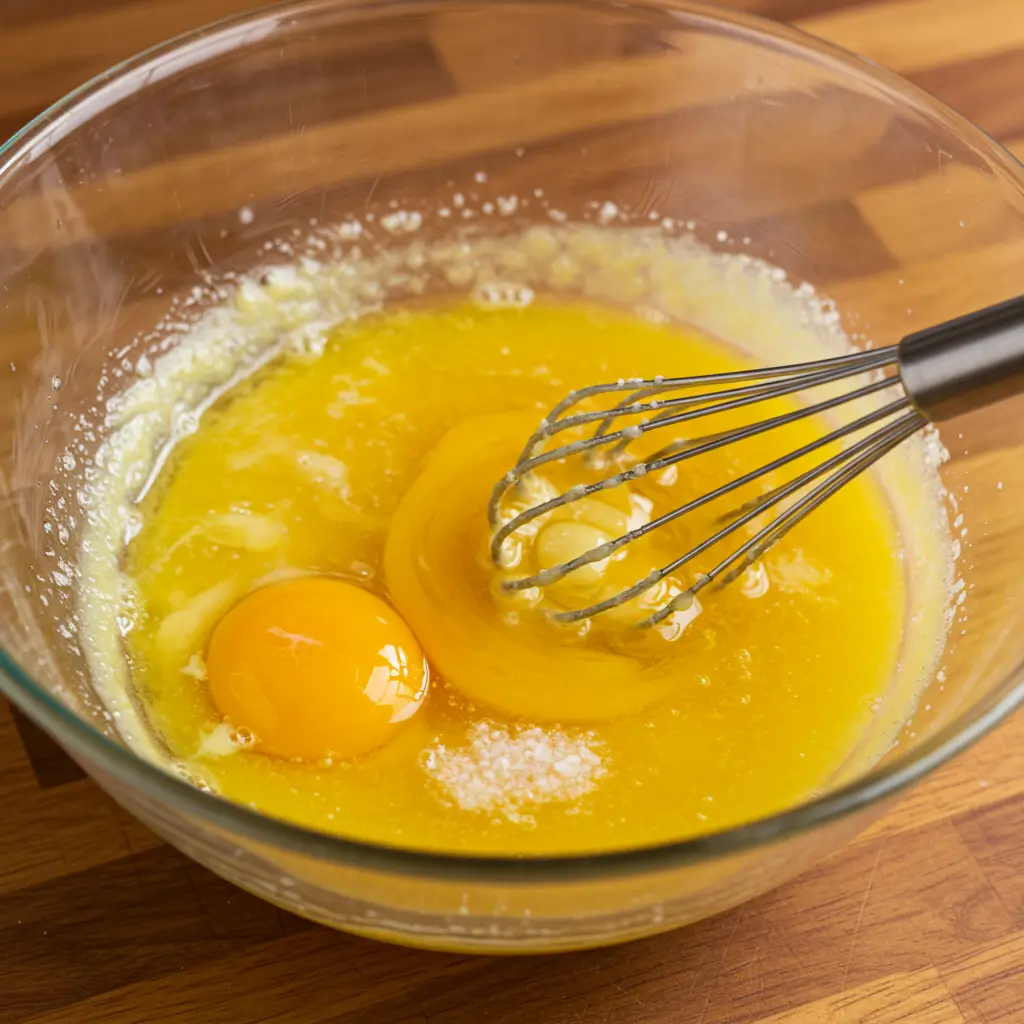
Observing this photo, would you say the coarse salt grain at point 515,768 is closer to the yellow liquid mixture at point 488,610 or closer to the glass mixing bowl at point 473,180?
the yellow liquid mixture at point 488,610

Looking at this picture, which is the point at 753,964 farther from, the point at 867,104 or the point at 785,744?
the point at 867,104

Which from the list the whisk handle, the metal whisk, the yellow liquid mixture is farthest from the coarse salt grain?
the whisk handle

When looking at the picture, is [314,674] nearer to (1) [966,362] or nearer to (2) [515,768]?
(2) [515,768]

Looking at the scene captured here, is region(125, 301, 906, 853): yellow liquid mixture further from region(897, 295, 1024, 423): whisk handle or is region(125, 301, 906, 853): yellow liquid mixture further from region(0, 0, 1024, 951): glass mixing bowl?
region(897, 295, 1024, 423): whisk handle

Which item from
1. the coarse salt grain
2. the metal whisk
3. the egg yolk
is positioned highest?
the metal whisk

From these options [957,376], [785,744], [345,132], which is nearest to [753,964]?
[785,744]

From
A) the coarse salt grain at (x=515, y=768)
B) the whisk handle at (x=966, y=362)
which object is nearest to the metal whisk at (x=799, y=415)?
the whisk handle at (x=966, y=362)
